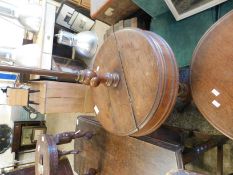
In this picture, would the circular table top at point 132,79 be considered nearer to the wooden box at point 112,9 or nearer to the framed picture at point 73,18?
the wooden box at point 112,9

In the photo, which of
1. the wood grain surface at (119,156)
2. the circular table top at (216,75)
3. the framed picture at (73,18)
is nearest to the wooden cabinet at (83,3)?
the framed picture at (73,18)

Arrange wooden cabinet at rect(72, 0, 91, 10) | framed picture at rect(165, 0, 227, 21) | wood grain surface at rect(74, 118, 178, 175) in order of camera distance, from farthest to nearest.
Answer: wooden cabinet at rect(72, 0, 91, 10) < framed picture at rect(165, 0, 227, 21) < wood grain surface at rect(74, 118, 178, 175)

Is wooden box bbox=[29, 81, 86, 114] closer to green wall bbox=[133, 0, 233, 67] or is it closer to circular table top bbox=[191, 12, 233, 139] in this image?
green wall bbox=[133, 0, 233, 67]

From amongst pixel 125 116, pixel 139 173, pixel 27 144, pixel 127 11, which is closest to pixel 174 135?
pixel 139 173

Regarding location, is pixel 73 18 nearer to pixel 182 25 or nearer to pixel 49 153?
pixel 182 25

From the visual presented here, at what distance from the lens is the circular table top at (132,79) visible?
0.96 m

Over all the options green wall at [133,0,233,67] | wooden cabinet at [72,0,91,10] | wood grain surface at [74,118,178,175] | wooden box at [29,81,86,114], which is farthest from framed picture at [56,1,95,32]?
wood grain surface at [74,118,178,175]

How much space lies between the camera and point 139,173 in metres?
1.21

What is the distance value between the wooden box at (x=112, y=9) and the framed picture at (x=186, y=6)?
424 millimetres

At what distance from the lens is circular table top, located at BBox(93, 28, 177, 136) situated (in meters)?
0.96

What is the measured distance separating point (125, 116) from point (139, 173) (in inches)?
14.5

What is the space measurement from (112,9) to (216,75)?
4.36ft

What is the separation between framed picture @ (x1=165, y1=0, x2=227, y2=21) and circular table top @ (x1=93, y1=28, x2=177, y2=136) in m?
0.69

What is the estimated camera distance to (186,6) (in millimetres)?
1610
